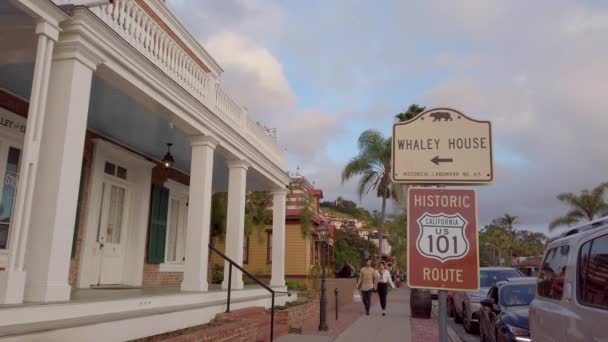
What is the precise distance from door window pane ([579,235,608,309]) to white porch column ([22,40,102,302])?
5.26 meters

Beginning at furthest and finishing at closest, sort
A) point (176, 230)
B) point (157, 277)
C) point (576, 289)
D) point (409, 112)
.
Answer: point (409, 112) < point (176, 230) < point (157, 277) < point (576, 289)

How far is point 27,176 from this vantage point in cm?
530

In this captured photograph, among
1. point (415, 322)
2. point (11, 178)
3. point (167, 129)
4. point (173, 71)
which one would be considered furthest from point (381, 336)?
point (11, 178)

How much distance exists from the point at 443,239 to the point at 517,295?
266 inches

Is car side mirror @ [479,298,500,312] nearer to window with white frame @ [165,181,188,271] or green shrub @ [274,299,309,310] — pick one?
green shrub @ [274,299,309,310]

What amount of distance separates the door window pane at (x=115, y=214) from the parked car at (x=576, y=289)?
9081 mm

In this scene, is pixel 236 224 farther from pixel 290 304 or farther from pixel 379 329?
pixel 379 329

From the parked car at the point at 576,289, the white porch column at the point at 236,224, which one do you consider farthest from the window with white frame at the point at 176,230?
the parked car at the point at 576,289

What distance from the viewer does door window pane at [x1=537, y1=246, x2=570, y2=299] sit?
447cm

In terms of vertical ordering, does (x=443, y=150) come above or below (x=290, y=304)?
above

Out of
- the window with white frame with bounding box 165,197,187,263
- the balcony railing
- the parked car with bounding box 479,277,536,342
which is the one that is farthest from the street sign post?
the window with white frame with bounding box 165,197,187,263

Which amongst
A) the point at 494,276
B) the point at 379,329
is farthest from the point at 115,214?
the point at 494,276

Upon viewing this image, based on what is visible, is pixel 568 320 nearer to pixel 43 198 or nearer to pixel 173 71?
pixel 43 198

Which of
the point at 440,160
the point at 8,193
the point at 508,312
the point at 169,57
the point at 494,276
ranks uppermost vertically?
the point at 169,57
